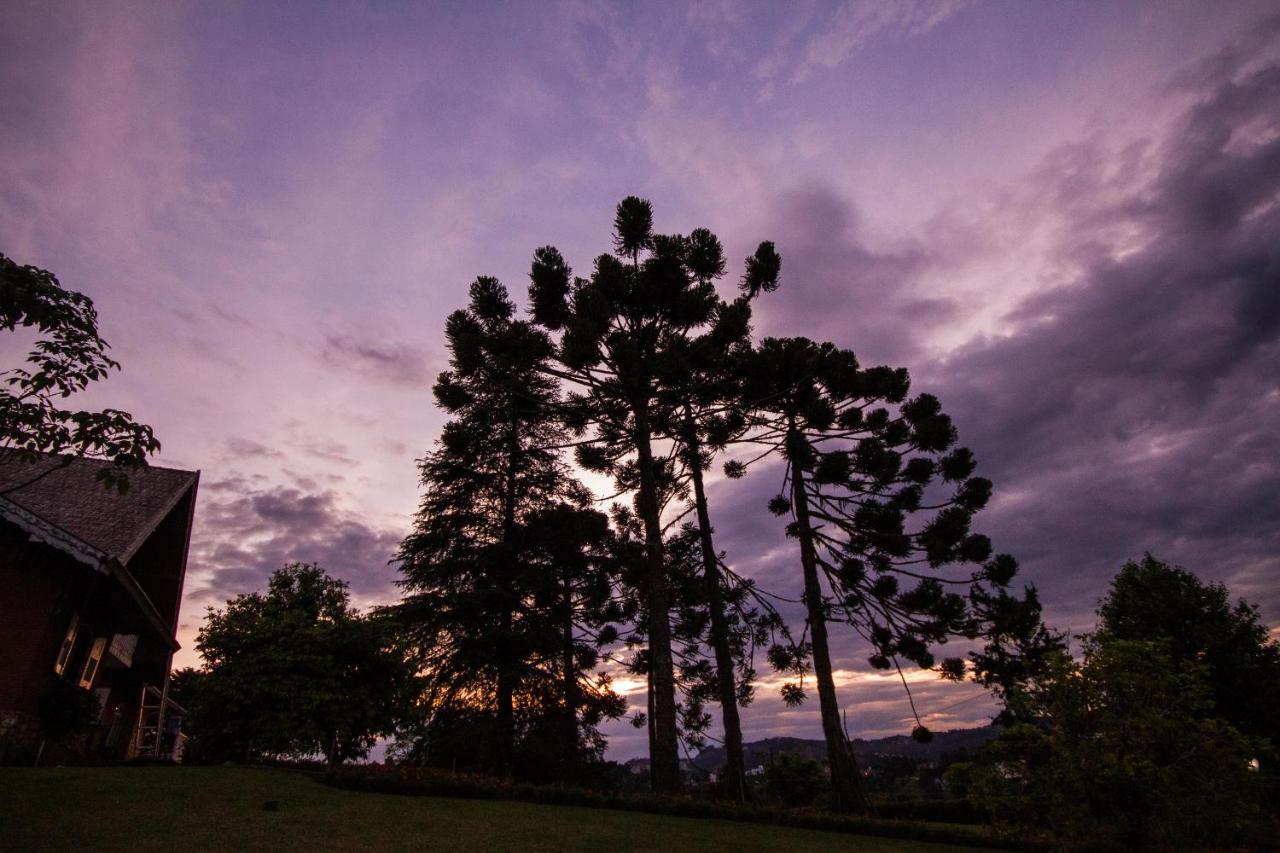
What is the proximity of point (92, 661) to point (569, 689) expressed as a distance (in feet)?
46.7

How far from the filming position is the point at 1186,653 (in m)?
29.4

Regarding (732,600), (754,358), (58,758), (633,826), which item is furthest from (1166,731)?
(58,758)

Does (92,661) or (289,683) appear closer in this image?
(289,683)

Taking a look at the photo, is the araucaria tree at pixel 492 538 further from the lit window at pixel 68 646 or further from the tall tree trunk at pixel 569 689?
the lit window at pixel 68 646

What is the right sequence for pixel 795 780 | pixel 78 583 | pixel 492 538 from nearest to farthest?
1. pixel 78 583
2. pixel 492 538
3. pixel 795 780

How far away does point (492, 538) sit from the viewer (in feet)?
80.5

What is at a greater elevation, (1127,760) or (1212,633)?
(1212,633)

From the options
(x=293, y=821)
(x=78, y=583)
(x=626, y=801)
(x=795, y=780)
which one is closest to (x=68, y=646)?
(x=78, y=583)

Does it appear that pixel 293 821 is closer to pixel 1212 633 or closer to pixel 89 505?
pixel 89 505

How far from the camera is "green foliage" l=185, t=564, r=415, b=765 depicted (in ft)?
60.8

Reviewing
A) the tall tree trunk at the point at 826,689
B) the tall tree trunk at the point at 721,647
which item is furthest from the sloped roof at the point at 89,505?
the tall tree trunk at the point at 826,689

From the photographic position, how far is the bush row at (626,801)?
13.2 metres

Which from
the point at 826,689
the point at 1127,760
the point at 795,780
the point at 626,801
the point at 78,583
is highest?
the point at 78,583

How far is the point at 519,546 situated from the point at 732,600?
7.70 metres
